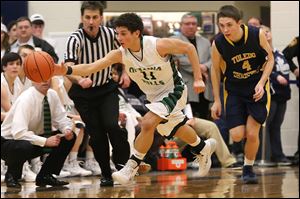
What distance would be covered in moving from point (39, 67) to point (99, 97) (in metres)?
2.48

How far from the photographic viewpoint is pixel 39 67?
687 centimetres

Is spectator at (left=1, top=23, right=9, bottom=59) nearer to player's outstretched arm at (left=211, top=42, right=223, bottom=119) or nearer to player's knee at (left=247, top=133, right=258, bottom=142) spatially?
player's knee at (left=247, top=133, right=258, bottom=142)

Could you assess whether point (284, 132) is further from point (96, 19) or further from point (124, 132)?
point (96, 19)

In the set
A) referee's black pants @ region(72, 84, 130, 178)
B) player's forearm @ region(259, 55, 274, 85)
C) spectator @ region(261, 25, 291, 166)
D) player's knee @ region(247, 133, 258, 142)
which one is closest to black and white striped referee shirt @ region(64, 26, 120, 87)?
referee's black pants @ region(72, 84, 130, 178)

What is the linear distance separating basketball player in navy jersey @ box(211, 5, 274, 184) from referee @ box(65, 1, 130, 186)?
1.14m

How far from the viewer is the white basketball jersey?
24.4ft

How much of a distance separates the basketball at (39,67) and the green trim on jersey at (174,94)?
3.62 ft

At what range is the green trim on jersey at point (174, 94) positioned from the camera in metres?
7.49

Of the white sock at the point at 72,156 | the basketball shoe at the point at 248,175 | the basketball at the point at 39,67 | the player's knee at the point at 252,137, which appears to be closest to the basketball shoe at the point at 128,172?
the basketball at the point at 39,67

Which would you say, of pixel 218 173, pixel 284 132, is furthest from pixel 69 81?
pixel 284 132

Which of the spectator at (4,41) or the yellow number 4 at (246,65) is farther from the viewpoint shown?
the spectator at (4,41)

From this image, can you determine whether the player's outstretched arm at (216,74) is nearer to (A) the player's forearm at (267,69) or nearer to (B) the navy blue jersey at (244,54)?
(B) the navy blue jersey at (244,54)

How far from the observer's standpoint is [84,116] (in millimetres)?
9414

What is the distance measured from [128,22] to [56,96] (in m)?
3.45
